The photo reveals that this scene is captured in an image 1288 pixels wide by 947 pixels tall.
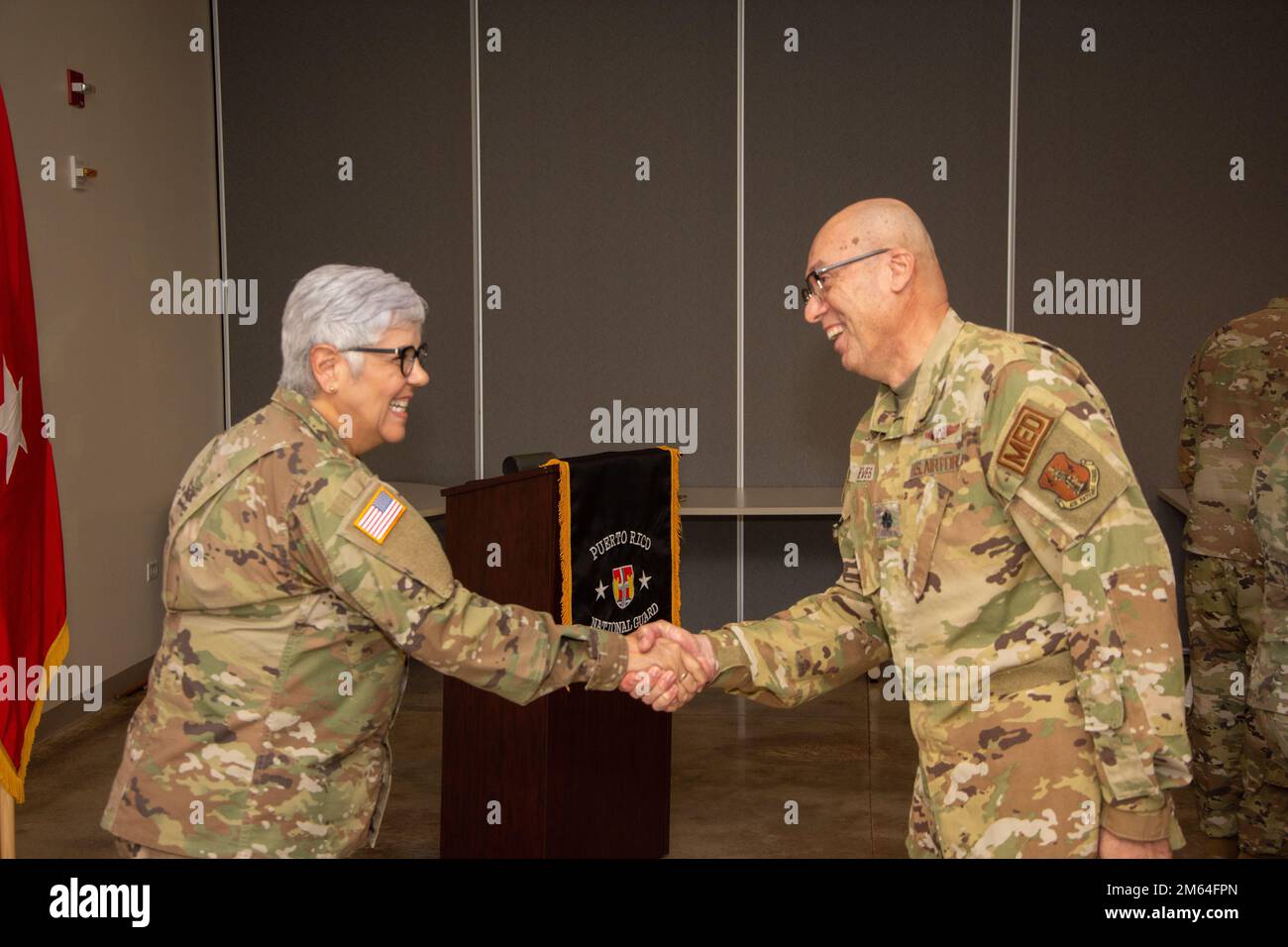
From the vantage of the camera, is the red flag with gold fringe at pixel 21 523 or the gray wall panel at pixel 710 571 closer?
the red flag with gold fringe at pixel 21 523

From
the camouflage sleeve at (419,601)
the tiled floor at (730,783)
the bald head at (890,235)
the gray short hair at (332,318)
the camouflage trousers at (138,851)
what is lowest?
the tiled floor at (730,783)

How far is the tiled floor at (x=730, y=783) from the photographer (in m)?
4.11

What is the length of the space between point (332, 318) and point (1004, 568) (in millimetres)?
1149

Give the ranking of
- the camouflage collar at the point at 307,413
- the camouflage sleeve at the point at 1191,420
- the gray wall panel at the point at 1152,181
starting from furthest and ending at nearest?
the gray wall panel at the point at 1152,181 → the camouflage sleeve at the point at 1191,420 → the camouflage collar at the point at 307,413

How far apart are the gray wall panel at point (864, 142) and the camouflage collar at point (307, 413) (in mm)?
4395

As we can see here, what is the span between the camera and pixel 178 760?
197cm

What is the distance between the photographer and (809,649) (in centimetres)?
245

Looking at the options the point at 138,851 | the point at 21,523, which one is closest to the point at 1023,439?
the point at 138,851

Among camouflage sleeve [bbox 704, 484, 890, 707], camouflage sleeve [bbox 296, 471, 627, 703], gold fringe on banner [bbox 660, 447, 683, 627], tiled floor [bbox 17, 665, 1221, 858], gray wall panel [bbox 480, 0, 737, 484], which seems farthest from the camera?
gray wall panel [bbox 480, 0, 737, 484]

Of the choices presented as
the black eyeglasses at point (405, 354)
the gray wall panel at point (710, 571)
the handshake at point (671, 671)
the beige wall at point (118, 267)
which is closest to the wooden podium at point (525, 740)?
the handshake at point (671, 671)

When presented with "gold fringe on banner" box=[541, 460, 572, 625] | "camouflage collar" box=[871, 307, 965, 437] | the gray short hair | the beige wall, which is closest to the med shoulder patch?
"camouflage collar" box=[871, 307, 965, 437]

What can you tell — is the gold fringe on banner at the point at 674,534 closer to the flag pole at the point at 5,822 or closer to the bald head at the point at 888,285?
the bald head at the point at 888,285

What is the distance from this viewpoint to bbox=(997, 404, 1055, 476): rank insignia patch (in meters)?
1.94

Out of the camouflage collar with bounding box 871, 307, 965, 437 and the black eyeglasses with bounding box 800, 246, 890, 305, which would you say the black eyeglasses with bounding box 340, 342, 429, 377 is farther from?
the camouflage collar with bounding box 871, 307, 965, 437
